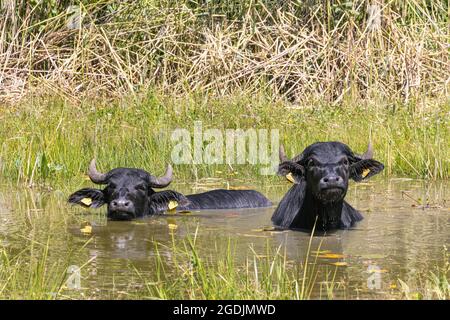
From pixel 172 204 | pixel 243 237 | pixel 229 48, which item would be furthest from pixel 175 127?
pixel 243 237

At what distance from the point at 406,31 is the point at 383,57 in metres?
0.60

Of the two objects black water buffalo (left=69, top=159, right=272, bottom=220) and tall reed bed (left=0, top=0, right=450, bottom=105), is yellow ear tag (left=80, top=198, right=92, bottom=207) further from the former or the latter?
tall reed bed (left=0, top=0, right=450, bottom=105)

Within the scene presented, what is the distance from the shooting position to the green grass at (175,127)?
10.8 m

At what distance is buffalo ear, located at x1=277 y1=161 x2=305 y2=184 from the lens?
8.18 metres

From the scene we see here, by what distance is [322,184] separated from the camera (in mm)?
7723

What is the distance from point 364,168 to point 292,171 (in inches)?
24.4

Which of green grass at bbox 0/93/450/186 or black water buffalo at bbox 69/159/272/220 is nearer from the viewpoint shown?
black water buffalo at bbox 69/159/272/220

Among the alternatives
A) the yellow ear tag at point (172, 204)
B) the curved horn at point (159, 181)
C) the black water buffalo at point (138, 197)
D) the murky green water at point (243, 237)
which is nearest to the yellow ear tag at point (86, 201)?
the black water buffalo at point (138, 197)

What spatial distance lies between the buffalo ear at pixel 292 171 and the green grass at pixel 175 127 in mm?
2790

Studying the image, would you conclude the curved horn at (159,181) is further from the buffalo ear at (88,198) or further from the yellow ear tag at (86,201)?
the yellow ear tag at (86,201)

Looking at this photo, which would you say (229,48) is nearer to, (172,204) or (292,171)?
(172,204)

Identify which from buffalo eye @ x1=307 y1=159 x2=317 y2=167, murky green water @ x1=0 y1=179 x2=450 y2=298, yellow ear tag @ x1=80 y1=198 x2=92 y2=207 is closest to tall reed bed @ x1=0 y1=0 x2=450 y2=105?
murky green water @ x1=0 y1=179 x2=450 y2=298

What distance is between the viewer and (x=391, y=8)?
48.9ft
